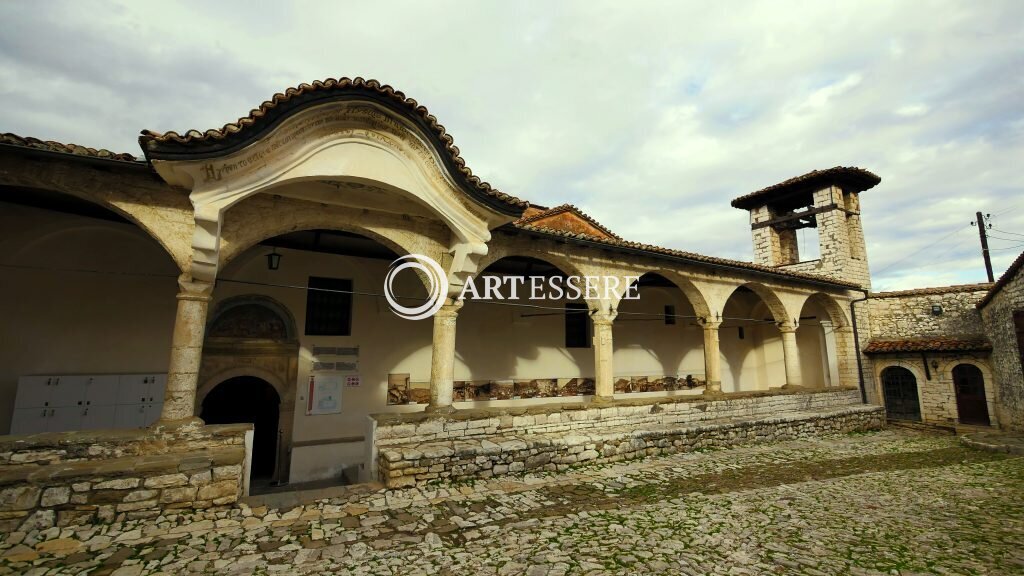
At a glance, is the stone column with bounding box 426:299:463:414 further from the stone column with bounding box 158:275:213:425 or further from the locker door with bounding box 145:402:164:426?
the locker door with bounding box 145:402:164:426

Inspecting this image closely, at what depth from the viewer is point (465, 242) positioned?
6293 millimetres

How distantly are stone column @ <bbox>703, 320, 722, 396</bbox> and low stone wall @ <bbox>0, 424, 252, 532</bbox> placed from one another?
8.77 meters

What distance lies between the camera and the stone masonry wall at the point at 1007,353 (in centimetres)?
981

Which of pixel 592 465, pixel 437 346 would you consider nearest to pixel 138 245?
pixel 437 346

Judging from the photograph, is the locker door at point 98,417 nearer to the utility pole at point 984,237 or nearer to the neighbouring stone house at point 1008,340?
the neighbouring stone house at point 1008,340

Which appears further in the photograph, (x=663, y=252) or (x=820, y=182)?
(x=820, y=182)

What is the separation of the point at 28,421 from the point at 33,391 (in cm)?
38

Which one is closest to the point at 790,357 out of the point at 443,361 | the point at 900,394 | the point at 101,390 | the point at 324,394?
the point at 900,394

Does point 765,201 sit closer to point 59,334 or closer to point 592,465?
point 592,465

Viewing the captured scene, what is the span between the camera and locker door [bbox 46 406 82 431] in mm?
5965

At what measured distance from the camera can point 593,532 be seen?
14.0 feet

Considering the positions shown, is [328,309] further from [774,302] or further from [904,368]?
[904,368]

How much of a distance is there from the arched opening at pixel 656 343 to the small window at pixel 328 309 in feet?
22.4

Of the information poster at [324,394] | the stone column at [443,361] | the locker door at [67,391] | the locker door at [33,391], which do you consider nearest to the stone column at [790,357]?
the stone column at [443,361]
